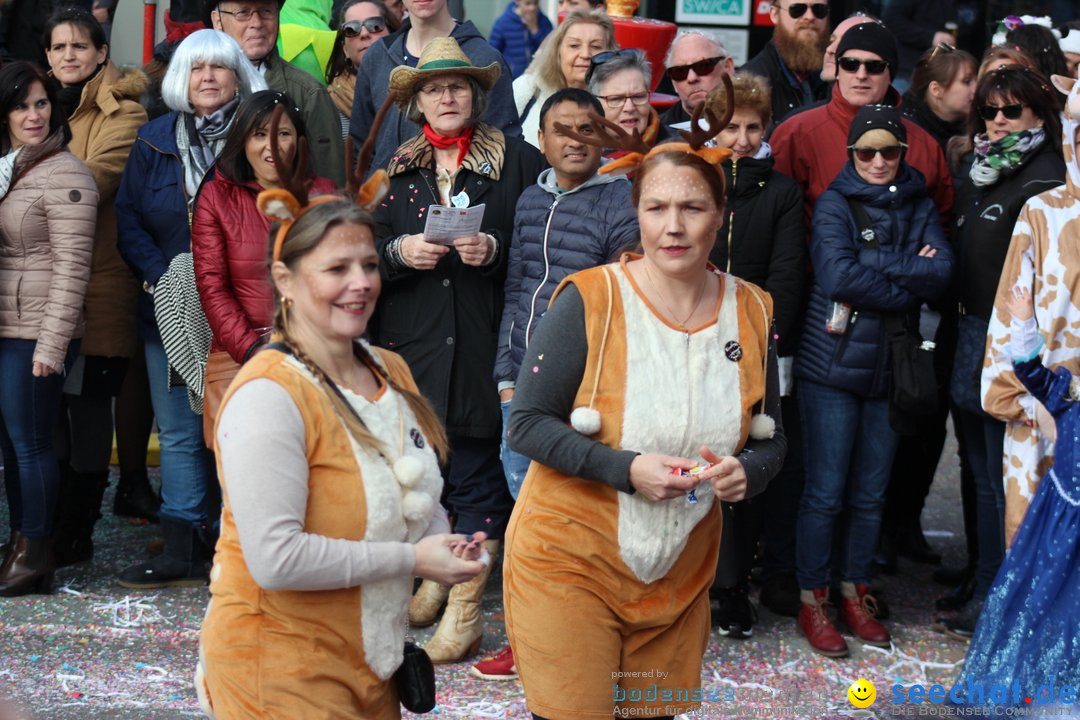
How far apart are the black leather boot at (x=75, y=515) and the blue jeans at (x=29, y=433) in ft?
0.94

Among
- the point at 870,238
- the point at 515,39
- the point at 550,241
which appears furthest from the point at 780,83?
the point at 550,241

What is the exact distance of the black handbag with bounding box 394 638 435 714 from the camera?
10.6 ft

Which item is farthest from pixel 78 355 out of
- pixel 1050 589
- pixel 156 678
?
pixel 1050 589

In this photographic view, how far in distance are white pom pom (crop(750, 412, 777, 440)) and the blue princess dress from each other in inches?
62.9

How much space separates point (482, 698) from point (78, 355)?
8.50 ft

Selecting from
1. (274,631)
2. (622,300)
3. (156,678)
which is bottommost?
(156,678)

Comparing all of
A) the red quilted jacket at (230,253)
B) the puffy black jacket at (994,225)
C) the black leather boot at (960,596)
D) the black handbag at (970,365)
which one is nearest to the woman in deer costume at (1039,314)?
the black handbag at (970,365)

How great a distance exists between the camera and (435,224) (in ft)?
17.9

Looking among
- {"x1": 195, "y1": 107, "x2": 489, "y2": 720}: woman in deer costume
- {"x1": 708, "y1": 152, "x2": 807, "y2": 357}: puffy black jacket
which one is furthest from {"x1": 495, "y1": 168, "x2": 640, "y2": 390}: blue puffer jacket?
{"x1": 195, "y1": 107, "x2": 489, "y2": 720}: woman in deer costume

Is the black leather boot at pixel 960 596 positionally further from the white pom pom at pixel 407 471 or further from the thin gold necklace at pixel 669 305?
the white pom pom at pixel 407 471

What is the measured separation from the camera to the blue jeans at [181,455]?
21.0 ft

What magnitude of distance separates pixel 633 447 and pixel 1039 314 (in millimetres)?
2160

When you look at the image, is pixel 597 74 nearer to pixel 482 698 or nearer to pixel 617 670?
pixel 482 698

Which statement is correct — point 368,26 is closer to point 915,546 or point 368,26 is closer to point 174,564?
point 174,564
